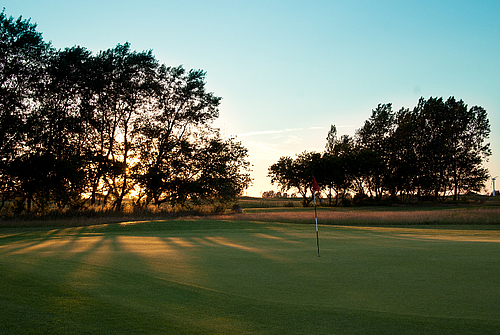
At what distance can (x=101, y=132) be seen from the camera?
123ft

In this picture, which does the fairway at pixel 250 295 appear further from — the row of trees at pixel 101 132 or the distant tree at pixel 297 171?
the distant tree at pixel 297 171

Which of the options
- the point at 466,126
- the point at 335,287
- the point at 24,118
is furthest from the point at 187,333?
the point at 466,126

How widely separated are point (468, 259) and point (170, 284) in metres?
6.71

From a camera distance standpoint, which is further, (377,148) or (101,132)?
(377,148)

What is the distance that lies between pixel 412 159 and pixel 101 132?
5007cm

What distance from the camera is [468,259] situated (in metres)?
9.09

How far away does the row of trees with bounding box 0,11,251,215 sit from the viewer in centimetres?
3203

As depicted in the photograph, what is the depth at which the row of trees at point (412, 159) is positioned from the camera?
217 ft

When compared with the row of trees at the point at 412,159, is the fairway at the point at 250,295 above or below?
below

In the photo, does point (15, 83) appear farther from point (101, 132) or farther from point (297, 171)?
point (297, 171)

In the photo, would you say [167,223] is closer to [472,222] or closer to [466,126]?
[472,222]

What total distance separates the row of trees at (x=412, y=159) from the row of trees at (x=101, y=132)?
90.6 ft

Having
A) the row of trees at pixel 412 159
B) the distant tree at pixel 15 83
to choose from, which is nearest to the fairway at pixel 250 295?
the distant tree at pixel 15 83

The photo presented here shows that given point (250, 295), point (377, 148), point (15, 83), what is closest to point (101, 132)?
point (15, 83)
